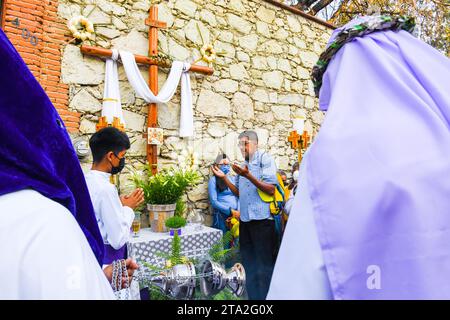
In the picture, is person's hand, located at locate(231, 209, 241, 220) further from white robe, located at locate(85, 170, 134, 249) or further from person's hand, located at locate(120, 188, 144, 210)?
white robe, located at locate(85, 170, 134, 249)

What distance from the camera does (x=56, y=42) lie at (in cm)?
412

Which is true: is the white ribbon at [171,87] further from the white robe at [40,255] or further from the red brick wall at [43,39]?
the white robe at [40,255]

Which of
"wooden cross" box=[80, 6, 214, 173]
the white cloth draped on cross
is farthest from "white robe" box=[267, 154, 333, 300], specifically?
"wooden cross" box=[80, 6, 214, 173]

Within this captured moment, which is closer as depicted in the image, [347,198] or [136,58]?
[347,198]

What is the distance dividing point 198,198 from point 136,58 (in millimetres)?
2204

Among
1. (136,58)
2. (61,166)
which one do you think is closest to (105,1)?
(136,58)

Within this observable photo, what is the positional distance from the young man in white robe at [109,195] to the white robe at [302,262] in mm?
1968

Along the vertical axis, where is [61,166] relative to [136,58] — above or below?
below

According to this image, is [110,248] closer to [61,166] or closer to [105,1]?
[61,166]

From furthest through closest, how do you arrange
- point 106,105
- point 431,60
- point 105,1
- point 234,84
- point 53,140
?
point 234,84, point 105,1, point 106,105, point 431,60, point 53,140

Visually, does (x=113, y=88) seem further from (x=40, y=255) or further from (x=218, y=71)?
(x=40, y=255)

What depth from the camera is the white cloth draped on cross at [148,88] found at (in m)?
4.37

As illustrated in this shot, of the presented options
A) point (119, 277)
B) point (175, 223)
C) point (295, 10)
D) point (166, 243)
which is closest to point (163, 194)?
point (175, 223)

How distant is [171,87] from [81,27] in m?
1.34
